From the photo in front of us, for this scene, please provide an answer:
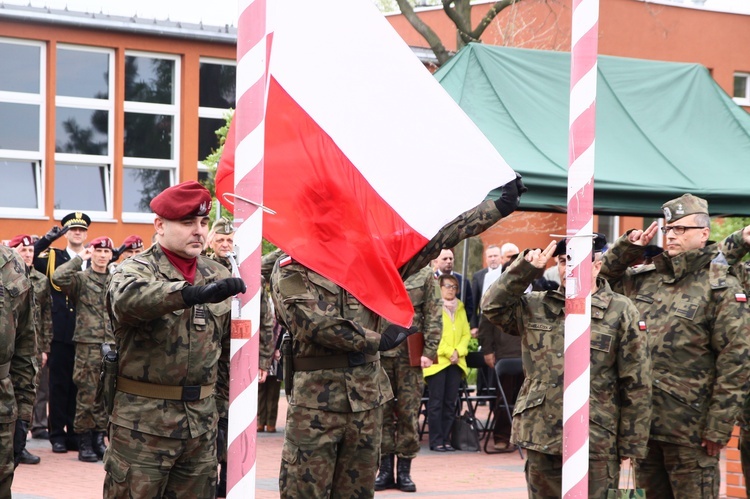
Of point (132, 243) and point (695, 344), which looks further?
point (132, 243)

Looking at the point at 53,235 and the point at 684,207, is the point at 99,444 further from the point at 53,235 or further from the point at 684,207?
the point at 684,207

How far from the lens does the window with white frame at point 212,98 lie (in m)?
22.0

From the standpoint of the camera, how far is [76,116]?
20938 mm

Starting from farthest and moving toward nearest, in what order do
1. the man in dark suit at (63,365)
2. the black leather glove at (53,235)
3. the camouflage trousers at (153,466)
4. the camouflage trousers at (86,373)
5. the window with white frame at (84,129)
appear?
the window with white frame at (84,129) → the man in dark suit at (63,365) → the camouflage trousers at (86,373) → the black leather glove at (53,235) → the camouflage trousers at (153,466)

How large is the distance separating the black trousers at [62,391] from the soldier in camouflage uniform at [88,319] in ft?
1.72

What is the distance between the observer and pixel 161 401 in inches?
216

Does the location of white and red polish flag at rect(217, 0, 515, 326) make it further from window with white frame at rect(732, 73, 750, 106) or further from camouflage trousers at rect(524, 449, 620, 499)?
window with white frame at rect(732, 73, 750, 106)

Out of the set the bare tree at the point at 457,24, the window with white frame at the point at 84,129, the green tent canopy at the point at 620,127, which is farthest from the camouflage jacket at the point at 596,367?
the window with white frame at the point at 84,129

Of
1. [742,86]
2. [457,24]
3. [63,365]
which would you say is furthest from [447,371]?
[742,86]

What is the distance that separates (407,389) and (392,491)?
97 cm

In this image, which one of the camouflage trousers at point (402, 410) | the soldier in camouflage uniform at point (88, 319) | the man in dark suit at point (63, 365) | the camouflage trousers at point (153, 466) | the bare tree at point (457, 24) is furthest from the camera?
the bare tree at point (457, 24)

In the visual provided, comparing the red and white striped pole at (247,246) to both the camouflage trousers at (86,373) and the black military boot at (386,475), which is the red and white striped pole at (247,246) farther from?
the camouflage trousers at (86,373)

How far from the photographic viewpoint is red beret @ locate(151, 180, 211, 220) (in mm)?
5477

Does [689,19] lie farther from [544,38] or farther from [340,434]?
[340,434]
